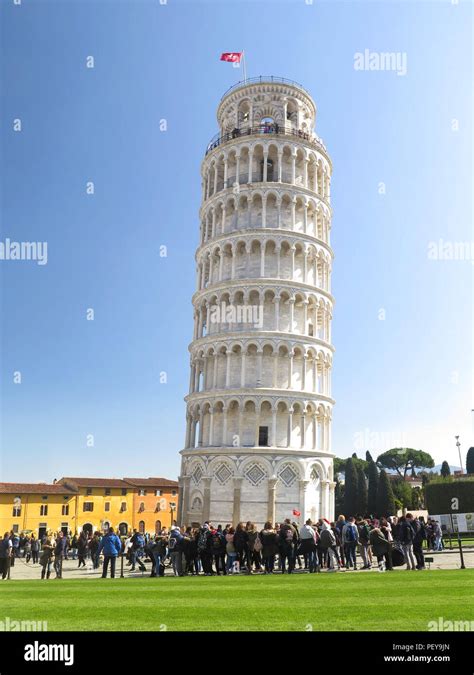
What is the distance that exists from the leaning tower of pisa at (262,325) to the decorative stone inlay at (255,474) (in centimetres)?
9

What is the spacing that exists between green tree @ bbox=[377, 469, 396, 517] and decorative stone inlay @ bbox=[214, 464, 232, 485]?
39.9 m

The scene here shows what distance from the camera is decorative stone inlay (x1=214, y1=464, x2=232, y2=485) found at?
4481 cm

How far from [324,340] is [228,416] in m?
10.9

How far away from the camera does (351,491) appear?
3169 inches

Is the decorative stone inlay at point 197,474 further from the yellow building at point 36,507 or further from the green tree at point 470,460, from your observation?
the green tree at point 470,460

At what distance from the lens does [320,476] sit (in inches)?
1833

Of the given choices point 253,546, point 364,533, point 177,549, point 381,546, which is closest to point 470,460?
point 364,533

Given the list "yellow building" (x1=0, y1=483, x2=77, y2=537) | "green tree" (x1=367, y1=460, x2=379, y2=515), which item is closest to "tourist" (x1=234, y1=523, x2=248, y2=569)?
"green tree" (x1=367, y1=460, x2=379, y2=515)

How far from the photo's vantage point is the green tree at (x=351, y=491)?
80.1m

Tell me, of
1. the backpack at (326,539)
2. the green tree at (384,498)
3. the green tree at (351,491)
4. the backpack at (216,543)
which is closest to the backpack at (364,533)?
the backpack at (326,539)

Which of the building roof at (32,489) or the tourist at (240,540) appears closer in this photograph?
the tourist at (240,540)

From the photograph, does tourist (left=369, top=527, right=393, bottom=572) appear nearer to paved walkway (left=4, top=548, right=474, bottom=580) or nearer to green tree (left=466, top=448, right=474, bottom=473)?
paved walkway (left=4, top=548, right=474, bottom=580)
